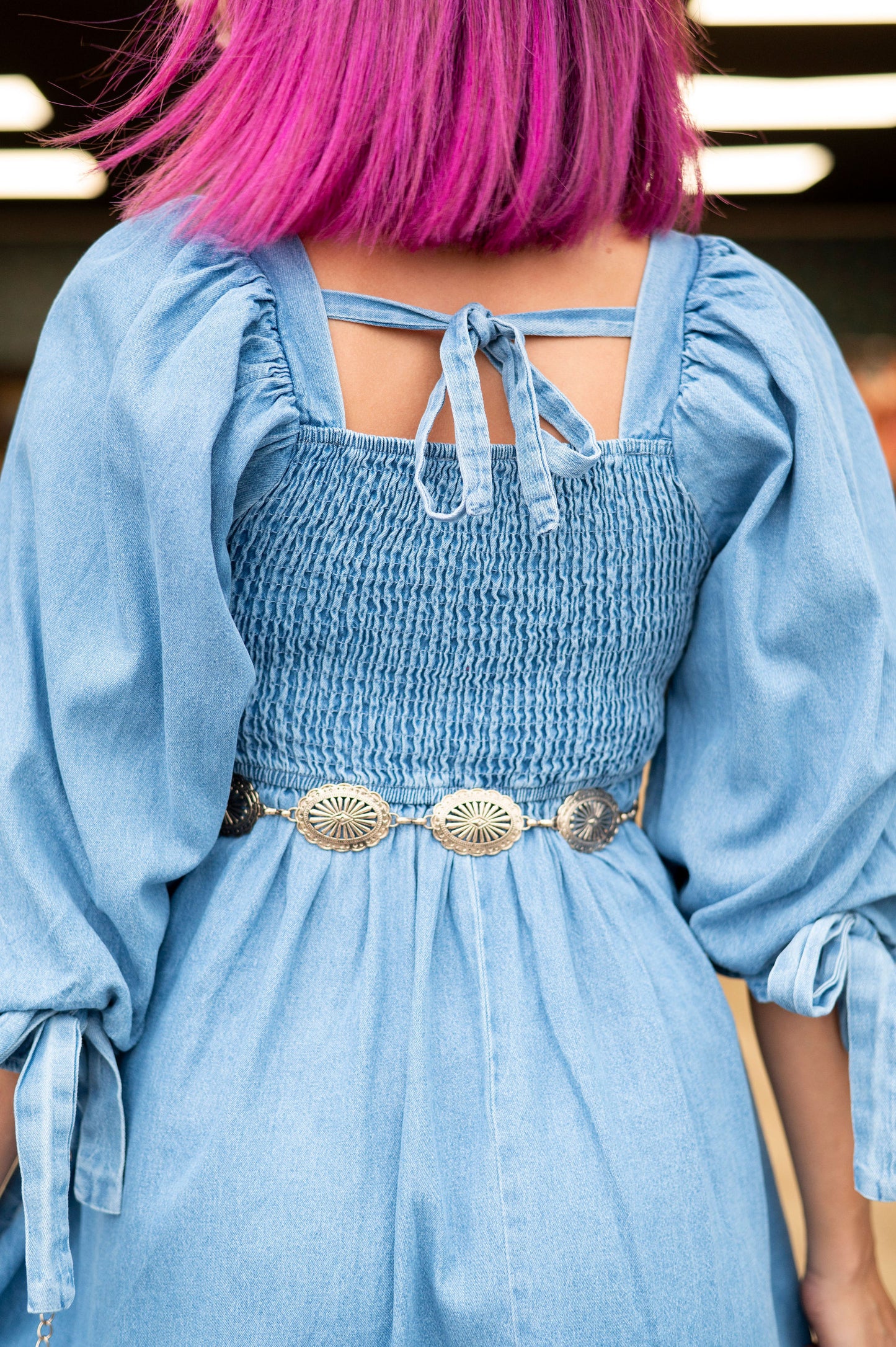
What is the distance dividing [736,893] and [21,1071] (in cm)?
48

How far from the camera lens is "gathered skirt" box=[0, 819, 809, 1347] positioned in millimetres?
656

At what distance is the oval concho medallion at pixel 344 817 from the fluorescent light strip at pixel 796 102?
4.50 metres

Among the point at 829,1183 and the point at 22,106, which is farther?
the point at 22,106

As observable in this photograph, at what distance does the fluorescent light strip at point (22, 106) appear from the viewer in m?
4.51

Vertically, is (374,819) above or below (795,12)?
below

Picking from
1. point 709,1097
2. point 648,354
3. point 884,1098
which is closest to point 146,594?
point 648,354

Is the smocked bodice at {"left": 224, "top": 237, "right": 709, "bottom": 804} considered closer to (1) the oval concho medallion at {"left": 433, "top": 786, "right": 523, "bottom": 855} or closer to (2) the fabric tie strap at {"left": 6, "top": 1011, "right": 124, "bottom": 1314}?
(1) the oval concho medallion at {"left": 433, "top": 786, "right": 523, "bottom": 855}

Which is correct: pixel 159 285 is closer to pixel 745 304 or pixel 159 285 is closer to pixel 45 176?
pixel 745 304

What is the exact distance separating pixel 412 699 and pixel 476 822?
0.09 meters

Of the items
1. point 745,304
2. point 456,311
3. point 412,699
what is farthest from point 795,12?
point 412,699

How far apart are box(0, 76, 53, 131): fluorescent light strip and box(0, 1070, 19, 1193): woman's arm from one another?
15.5ft

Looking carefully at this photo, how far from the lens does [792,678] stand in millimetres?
768

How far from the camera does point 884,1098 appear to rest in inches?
31.2

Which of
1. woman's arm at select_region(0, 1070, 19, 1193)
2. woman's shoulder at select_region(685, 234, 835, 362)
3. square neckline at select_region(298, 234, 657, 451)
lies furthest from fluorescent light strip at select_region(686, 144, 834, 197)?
woman's arm at select_region(0, 1070, 19, 1193)
